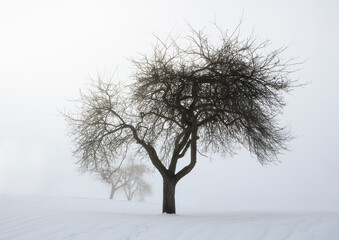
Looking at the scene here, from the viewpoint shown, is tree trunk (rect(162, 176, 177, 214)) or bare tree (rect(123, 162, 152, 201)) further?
bare tree (rect(123, 162, 152, 201))

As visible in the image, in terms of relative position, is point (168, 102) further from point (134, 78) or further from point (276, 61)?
point (276, 61)

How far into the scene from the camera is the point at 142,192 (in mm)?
36469

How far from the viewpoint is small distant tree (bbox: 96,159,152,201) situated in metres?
29.8

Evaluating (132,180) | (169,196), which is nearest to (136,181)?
(132,180)

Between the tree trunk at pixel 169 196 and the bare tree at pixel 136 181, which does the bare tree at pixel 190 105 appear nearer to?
the tree trunk at pixel 169 196

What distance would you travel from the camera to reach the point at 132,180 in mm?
34719

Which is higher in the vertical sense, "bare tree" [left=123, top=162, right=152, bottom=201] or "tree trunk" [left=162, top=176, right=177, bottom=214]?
"bare tree" [left=123, top=162, right=152, bottom=201]

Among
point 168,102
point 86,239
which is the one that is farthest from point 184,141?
point 86,239

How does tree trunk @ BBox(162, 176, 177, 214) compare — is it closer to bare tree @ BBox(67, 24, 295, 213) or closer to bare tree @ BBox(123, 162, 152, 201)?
bare tree @ BBox(67, 24, 295, 213)

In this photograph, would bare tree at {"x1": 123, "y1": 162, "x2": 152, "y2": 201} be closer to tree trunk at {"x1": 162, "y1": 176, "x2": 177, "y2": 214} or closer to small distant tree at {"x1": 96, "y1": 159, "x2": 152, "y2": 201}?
small distant tree at {"x1": 96, "y1": 159, "x2": 152, "y2": 201}

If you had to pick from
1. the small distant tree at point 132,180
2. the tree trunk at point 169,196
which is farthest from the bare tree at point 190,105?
the small distant tree at point 132,180

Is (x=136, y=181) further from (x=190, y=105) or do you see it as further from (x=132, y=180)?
(x=190, y=105)

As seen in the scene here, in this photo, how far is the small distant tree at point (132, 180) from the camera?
29.8m

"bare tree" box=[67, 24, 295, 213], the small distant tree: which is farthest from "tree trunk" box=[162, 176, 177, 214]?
the small distant tree
